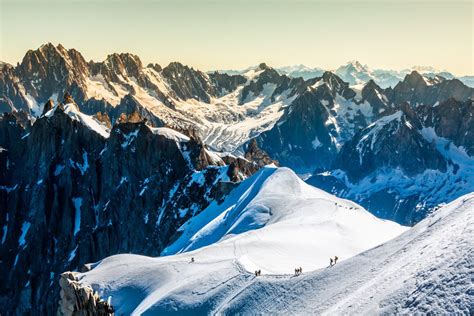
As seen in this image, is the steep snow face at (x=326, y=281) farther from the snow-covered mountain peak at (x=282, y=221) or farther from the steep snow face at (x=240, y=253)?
the snow-covered mountain peak at (x=282, y=221)

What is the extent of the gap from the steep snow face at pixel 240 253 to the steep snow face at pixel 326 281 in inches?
7.9

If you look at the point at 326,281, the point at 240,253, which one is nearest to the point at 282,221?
the point at 240,253

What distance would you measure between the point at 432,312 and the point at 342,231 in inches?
2370

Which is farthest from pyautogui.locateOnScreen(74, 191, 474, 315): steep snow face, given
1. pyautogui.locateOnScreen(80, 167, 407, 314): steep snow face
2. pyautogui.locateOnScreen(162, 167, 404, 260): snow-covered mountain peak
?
pyautogui.locateOnScreen(162, 167, 404, 260): snow-covered mountain peak

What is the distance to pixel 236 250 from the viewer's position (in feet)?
268

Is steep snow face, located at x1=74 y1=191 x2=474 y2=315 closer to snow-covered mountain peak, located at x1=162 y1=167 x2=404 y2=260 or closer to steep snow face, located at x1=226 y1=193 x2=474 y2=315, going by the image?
steep snow face, located at x1=226 y1=193 x2=474 y2=315

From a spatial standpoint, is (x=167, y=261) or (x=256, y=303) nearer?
(x=256, y=303)

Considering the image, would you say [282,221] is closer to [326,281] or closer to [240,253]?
[240,253]

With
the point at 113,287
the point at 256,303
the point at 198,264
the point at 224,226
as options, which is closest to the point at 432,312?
the point at 256,303

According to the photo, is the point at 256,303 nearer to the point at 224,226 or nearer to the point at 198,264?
the point at 198,264

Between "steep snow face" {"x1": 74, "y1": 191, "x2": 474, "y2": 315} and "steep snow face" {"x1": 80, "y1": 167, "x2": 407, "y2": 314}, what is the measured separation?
0.20 m

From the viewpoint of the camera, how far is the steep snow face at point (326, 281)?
40.0m

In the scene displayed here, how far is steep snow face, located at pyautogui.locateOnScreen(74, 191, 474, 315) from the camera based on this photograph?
3997cm

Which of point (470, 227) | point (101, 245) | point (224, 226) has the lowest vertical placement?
point (101, 245)
